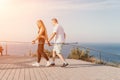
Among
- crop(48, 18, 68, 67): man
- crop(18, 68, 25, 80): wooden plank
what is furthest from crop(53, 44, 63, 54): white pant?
crop(18, 68, 25, 80): wooden plank

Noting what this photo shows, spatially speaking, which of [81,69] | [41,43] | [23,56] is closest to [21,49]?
[23,56]

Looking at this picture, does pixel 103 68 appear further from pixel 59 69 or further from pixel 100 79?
pixel 100 79

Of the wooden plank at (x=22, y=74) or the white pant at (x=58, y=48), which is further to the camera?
the white pant at (x=58, y=48)

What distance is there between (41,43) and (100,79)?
402 cm

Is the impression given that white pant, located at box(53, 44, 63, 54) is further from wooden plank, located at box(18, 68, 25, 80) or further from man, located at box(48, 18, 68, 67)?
wooden plank, located at box(18, 68, 25, 80)

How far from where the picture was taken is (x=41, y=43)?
15.3m

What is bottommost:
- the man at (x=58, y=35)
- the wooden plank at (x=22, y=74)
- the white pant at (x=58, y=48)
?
the wooden plank at (x=22, y=74)

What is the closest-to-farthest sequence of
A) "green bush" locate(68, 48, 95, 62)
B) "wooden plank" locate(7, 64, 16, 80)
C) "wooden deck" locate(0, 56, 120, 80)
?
1. "wooden plank" locate(7, 64, 16, 80)
2. "wooden deck" locate(0, 56, 120, 80)
3. "green bush" locate(68, 48, 95, 62)

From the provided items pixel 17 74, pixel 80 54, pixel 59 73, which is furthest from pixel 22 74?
pixel 80 54

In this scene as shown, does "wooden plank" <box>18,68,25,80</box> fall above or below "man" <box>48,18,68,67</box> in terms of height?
below

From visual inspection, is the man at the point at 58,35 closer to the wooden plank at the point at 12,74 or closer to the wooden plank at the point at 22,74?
the wooden plank at the point at 22,74

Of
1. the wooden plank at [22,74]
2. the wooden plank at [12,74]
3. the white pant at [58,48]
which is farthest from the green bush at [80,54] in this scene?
the wooden plank at [22,74]

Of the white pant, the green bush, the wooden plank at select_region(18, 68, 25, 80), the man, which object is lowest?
the wooden plank at select_region(18, 68, 25, 80)

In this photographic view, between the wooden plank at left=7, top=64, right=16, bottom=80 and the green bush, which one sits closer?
the wooden plank at left=7, top=64, right=16, bottom=80
